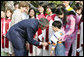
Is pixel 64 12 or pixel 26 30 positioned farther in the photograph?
pixel 64 12

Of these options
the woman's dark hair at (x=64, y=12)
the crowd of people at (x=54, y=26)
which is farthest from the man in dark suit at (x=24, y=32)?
the woman's dark hair at (x=64, y=12)

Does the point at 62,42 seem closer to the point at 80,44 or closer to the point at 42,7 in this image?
the point at 80,44

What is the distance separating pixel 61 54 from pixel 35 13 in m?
1.16

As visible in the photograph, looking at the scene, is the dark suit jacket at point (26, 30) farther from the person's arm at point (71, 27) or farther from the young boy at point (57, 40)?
the person's arm at point (71, 27)

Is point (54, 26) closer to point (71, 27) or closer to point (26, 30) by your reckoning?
point (71, 27)

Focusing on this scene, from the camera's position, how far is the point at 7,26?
5621mm

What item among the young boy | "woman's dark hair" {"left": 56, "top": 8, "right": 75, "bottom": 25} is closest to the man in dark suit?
the young boy

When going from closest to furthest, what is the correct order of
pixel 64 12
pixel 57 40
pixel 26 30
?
pixel 26 30 → pixel 57 40 → pixel 64 12

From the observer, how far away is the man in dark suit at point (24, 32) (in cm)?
445

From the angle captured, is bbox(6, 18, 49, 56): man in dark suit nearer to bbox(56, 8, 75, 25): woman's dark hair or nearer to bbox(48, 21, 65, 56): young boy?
bbox(48, 21, 65, 56): young boy

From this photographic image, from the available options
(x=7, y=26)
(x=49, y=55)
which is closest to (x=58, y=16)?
(x=49, y=55)

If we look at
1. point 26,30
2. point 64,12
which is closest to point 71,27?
point 64,12

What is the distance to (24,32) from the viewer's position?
4.59m

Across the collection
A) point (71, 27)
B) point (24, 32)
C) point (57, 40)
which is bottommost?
point (57, 40)
